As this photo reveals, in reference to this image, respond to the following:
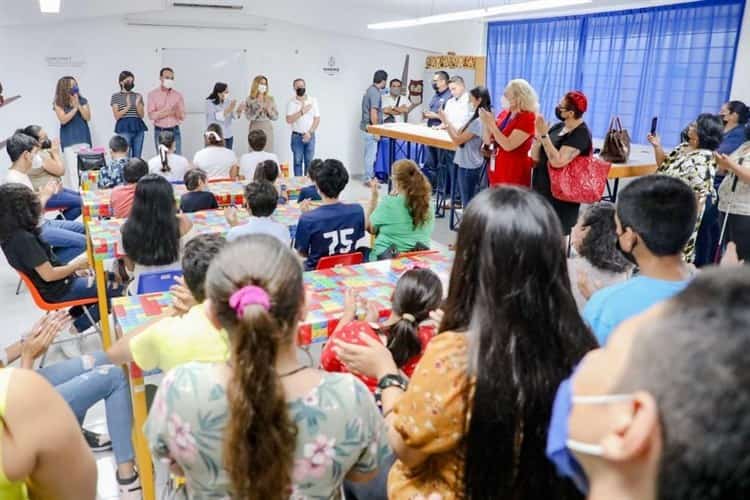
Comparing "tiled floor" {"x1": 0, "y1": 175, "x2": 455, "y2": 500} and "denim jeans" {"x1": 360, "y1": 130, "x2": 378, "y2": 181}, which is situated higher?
"denim jeans" {"x1": 360, "y1": 130, "x2": 378, "y2": 181}

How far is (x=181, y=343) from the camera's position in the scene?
1.66 meters

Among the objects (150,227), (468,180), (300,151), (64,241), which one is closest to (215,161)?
(64,241)

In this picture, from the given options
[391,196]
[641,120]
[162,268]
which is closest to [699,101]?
[641,120]

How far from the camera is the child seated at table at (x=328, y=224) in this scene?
319cm

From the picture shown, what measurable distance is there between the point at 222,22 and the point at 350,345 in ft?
25.6

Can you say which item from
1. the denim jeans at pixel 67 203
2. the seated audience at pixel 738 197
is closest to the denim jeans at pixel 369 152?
the denim jeans at pixel 67 203

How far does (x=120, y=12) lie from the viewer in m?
7.42

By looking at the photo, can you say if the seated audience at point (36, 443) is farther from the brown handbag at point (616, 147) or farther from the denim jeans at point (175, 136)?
the denim jeans at point (175, 136)

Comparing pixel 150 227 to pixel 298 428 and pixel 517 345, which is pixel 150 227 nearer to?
pixel 298 428

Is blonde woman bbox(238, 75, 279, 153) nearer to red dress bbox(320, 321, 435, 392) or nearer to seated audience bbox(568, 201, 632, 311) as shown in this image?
seated audience bbox(568, 201, 632, 311)

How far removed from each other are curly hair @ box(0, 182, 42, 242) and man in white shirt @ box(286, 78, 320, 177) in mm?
5168

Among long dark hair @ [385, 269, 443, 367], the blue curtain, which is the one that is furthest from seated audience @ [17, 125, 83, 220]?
the blue curtain

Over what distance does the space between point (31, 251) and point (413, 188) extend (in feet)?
6.78

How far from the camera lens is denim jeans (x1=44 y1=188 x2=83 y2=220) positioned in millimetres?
4965
